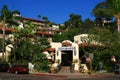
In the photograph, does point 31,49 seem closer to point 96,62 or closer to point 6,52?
point 6,52

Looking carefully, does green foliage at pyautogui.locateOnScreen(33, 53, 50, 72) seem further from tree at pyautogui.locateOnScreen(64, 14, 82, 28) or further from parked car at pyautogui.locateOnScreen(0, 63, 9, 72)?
tree at pyautogui.locateOnScreen(64, 14, 82, 28)

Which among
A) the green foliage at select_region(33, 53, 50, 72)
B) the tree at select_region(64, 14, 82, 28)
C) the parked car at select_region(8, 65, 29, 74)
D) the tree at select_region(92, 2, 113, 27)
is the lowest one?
the parked car at select_region(8, 65, 29, 74)

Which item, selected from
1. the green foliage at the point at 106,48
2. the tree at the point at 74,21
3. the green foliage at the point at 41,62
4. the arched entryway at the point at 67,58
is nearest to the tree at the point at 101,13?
the tree at the point at 74,21

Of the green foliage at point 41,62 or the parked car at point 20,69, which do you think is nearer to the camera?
the parked car at point 20,69

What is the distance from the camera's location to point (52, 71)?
150 feet

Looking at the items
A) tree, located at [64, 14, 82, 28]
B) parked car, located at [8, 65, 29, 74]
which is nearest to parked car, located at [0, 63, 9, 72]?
parked car, located at [8, 65, 29, 74]

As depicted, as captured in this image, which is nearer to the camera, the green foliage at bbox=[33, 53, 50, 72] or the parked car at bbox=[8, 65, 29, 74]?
the parked car at bbox=[8, 65, 29, 74]

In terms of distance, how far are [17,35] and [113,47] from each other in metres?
19.9

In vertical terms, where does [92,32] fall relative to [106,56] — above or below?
above

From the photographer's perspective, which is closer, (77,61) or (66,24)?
(77,61)

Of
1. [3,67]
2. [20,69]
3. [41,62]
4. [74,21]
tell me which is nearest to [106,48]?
[41,62]

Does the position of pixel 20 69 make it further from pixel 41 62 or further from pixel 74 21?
pixel 74 21

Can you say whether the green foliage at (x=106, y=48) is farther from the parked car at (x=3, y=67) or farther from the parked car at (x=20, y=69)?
the parked car at (x=3, y=67)

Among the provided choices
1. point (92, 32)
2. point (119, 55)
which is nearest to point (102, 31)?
point (92, 32)
